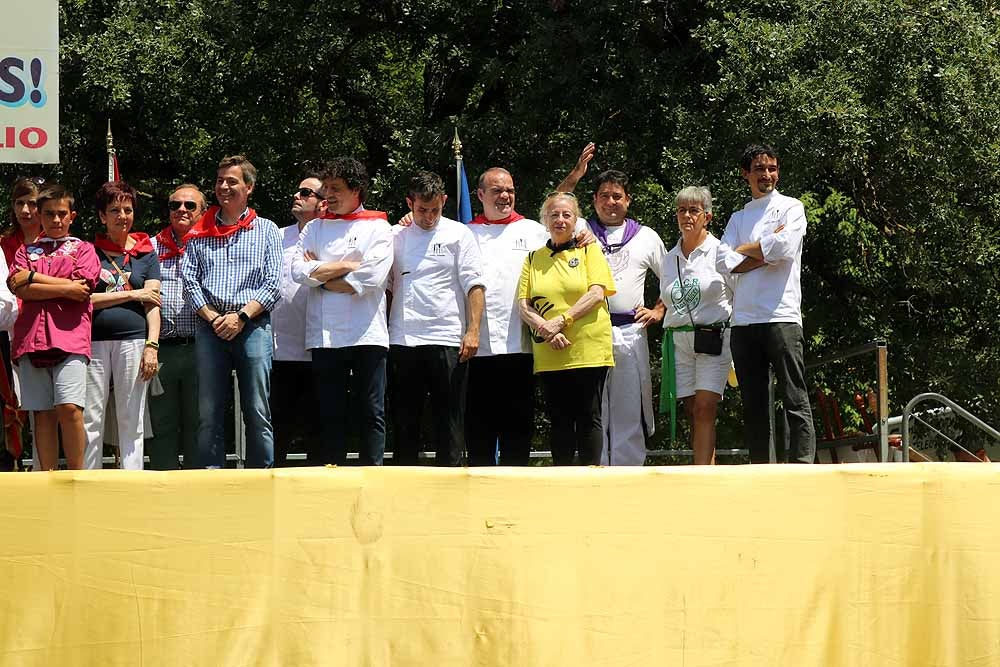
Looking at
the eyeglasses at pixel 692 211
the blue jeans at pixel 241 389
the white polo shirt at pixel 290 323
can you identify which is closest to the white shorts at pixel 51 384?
the blue jeans at pixel 241 389

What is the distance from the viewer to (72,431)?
7027mm

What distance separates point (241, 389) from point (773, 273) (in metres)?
2.70

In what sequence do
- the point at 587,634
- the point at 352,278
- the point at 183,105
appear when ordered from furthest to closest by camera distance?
the point at 183,105 < the point at 352,278 < the point at 587,634

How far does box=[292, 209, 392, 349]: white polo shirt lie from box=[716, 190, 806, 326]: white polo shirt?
175cm

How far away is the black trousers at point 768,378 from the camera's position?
733 centimetres

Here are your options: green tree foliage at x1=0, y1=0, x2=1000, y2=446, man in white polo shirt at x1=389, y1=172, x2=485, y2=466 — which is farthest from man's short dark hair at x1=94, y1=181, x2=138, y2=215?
green tree foliage at x1=0, y1=0, x2=1000, y2=446

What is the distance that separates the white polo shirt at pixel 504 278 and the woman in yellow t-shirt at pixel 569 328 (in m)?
0.16

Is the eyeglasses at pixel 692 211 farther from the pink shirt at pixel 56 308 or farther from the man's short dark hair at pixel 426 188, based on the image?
the pink shirt at pixel 56 308

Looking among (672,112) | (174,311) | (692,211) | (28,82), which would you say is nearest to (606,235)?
(692,211)

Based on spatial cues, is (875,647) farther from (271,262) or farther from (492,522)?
(271,262)

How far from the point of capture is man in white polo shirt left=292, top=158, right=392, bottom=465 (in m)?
7.39

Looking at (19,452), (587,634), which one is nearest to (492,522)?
(587,634)

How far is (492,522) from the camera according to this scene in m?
4.94

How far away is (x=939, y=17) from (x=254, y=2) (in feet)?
21.9
